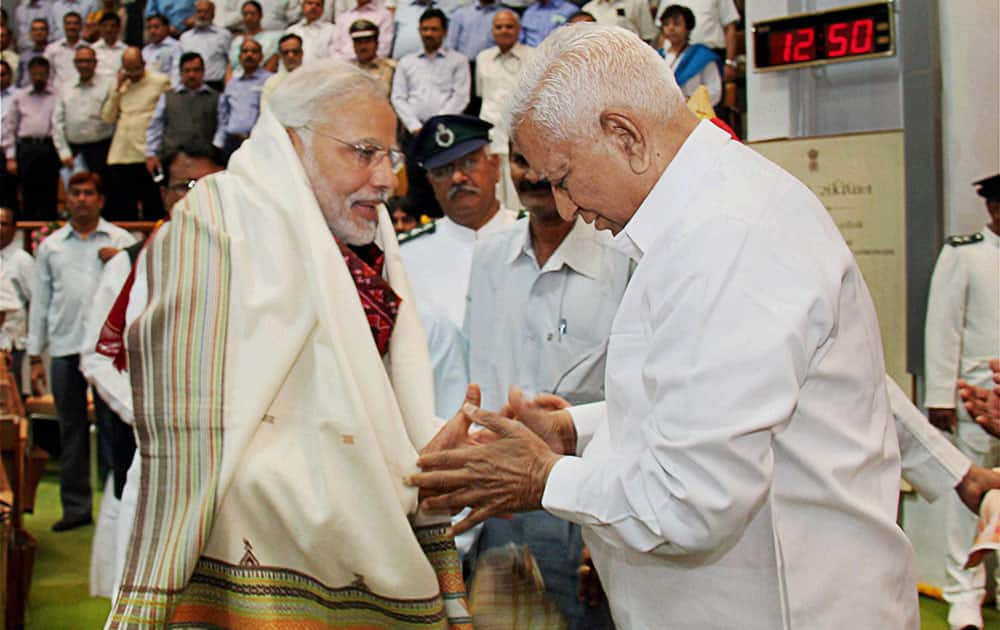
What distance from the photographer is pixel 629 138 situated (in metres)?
1.64

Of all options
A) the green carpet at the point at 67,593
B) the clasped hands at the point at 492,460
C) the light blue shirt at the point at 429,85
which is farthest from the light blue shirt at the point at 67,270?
the clasped hands at the point at 492,460

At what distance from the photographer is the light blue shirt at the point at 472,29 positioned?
31.0ft

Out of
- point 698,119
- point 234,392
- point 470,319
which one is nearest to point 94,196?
point 470,319

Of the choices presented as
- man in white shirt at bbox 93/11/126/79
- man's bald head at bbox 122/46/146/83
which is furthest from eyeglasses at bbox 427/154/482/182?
man in white shirt at bbox 93/11/126/79

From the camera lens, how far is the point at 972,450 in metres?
4.68

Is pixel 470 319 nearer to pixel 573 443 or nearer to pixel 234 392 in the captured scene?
pixel 573 443

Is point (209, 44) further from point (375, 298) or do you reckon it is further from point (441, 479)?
point (441, 479)

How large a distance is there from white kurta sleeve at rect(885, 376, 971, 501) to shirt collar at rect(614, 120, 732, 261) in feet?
2.47

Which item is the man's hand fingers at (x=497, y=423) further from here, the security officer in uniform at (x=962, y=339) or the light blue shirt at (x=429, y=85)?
the light blue shirt at (x=429, y=85)

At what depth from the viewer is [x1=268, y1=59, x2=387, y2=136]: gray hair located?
226 centimetres

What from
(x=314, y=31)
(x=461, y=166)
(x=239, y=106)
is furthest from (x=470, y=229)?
(x=314, y=31)

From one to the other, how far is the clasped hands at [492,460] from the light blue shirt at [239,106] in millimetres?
8460

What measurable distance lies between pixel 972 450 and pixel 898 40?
186 cm

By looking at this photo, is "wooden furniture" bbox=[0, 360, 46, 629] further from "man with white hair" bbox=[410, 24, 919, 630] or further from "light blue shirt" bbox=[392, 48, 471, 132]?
"light blue shirt" bbox=[392, 48, 471, 132]
